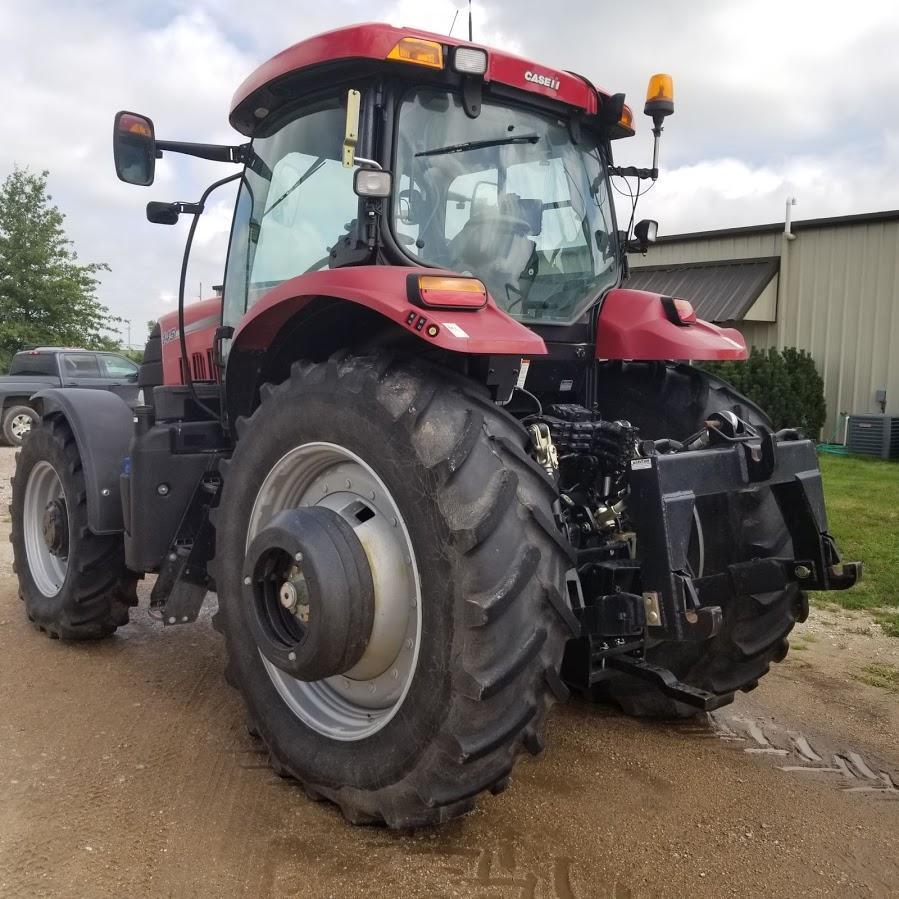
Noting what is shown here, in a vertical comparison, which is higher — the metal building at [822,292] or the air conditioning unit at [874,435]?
the metal building at [822,292]

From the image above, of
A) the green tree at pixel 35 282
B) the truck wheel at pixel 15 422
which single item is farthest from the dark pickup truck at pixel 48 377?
the green tree at pixel 35 282

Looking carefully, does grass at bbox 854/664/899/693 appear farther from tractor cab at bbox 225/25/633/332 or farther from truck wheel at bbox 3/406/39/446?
truck wheel at bbox 3/406/39/446

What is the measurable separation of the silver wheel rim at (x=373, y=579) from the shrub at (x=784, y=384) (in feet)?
37.9

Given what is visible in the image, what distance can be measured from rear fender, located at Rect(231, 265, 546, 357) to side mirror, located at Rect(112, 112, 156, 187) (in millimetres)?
1250

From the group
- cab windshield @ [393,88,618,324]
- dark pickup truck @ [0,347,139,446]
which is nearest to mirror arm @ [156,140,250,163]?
cab windshield @ [393,88,618,324]

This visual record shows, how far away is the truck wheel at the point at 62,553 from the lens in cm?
436

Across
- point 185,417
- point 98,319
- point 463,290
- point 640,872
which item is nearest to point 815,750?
point 640,872

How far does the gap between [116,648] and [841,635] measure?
4.08 meters

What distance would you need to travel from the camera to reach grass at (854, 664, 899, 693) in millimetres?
4264

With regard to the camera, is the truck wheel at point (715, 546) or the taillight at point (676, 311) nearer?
the truck wheel at point (715, 546)

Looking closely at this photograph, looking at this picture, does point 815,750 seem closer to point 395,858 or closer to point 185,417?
point 395,858

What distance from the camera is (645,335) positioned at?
3451mm

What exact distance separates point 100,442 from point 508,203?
2.32m

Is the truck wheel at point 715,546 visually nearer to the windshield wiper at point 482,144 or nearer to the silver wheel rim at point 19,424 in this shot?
the windshield wiper at point 482,144
